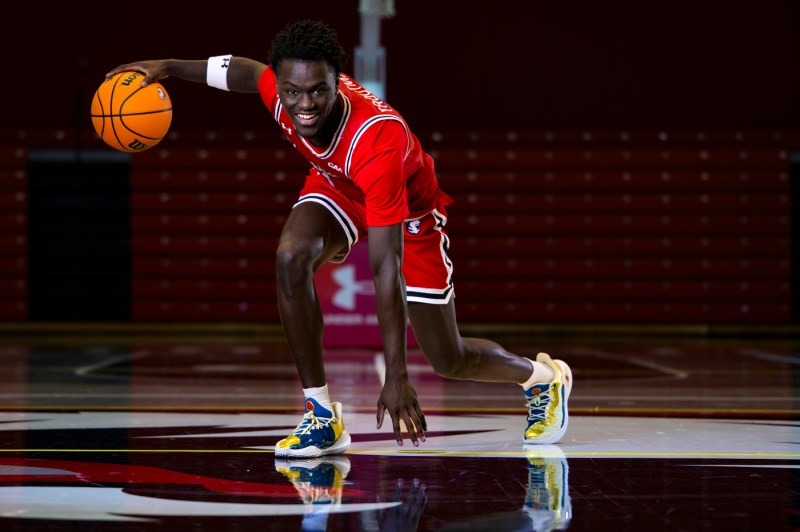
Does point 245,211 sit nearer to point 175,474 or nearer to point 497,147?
point 497,147

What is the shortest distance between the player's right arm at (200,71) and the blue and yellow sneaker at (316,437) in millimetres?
1136

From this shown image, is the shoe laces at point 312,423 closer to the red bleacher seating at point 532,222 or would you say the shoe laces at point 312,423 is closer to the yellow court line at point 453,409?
the yellow court line at point 453,409

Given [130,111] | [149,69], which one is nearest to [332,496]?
[130,111]

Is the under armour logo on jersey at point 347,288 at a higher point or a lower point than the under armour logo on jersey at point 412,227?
lower

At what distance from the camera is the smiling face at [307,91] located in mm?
3258

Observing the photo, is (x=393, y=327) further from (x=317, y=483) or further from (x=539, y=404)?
(x=539, y=404)

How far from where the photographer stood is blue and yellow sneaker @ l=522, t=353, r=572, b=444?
13.1 feet

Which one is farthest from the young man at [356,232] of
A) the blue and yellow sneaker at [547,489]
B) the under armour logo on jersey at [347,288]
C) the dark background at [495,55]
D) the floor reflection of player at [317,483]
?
the dark background at [495,55]

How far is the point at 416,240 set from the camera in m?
3.95

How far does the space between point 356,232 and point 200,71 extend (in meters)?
0.82

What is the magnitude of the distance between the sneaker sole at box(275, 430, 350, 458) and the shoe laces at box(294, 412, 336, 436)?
6 centimetres

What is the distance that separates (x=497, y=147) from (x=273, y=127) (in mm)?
2572

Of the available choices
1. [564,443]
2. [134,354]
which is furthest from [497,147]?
[564,443]

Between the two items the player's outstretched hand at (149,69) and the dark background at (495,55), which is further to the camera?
the dark background at (495,55)
